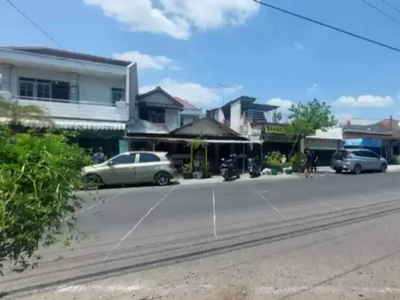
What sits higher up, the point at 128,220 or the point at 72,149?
the point at 72,149

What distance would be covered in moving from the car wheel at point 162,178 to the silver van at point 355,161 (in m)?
14.8

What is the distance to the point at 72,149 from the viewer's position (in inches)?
109

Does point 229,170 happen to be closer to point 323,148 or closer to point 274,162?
point 274,162

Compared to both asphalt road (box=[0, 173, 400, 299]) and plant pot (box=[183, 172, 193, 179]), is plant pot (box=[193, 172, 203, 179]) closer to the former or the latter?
plant pot (box=[183, 172, 193, 179])

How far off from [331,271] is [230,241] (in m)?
1.99

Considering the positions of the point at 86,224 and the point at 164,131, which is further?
the point at 164,131

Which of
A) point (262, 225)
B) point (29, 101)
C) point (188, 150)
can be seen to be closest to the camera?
point (262, 225)

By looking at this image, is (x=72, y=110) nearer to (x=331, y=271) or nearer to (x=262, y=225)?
(x=262, y=225)

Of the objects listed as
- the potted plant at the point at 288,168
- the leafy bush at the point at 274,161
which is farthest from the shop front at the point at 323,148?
the leafy bush at the point at 274,161

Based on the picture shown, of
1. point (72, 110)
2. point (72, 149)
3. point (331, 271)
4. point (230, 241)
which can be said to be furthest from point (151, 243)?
point (72, 110)

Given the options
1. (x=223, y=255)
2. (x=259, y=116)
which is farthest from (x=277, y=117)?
(x=223, y=255)

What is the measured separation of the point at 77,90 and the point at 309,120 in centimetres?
1740

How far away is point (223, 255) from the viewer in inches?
203

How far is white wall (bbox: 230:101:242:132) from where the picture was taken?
100ft
